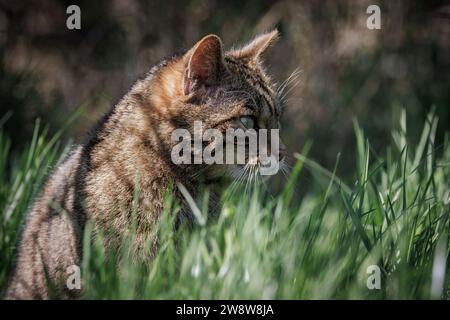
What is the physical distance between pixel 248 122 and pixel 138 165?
51 centimetres

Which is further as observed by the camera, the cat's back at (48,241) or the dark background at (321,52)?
the dark background at (321,52)

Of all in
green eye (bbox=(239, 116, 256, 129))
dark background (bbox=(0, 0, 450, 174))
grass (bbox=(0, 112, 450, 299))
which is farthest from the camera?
dark background (bbox=(0, 0, 450, 174))

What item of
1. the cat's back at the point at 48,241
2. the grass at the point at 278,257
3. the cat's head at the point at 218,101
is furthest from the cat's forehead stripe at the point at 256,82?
the cat's back at the point at 48,241

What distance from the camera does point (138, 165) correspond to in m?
2.73

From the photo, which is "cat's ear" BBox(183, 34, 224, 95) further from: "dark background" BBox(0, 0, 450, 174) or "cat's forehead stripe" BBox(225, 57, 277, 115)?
"dark background" BBox(0, 0, 450, 174)

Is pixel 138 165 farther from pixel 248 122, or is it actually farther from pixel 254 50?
pixel 254 50

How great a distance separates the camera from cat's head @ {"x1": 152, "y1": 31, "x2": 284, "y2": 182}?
2795 millimetres

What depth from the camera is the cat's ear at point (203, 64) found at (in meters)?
2.76

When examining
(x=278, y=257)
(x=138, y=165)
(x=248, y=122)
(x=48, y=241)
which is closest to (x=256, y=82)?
(x=248, y=122)

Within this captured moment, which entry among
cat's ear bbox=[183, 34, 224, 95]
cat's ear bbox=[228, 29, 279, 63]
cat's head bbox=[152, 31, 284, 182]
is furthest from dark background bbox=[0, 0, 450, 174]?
cat's ear bbox=[183, 34, 224, 95]

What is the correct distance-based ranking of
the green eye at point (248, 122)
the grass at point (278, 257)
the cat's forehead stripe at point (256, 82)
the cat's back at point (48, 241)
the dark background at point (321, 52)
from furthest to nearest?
the dark background at point (321, 52) → the cat's forehead stripe at point (256, 82) → the green eye at point (248, 122) → the cat's back at point (48, 241) → the grass at point (278, 257)

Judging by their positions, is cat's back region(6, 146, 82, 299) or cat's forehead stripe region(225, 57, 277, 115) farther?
cat's forehead stripe region(225, 57, 277, 115)

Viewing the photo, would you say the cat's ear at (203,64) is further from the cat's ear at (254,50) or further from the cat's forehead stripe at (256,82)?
the cat's ear at (254,50)
